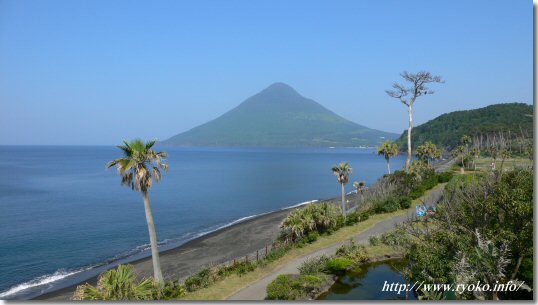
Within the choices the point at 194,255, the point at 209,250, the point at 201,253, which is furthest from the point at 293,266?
the point at 209,250

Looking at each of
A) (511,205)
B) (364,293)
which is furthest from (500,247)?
(364,293)

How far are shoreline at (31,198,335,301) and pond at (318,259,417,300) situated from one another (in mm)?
10939

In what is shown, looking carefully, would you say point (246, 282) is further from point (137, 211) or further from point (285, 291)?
point (137, 211)

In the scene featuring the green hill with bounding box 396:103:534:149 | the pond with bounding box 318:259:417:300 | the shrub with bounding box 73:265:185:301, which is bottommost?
the pond with bounding box 318:259:417:300

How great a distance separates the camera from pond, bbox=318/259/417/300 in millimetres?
16422

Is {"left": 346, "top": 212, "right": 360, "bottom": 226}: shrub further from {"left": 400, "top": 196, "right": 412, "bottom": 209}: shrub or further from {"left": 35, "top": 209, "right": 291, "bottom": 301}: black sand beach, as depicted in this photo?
{"left": 35, "top": 209, "right": 291, "bottom": 301}: black sand beach

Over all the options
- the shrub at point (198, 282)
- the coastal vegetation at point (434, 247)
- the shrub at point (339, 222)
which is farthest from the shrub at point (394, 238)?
the shrub at point (198, 282)

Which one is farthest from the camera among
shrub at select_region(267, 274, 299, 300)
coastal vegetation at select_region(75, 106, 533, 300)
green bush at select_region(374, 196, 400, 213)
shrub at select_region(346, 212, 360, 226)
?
green bush at select_region(374, 196, 400, 213)

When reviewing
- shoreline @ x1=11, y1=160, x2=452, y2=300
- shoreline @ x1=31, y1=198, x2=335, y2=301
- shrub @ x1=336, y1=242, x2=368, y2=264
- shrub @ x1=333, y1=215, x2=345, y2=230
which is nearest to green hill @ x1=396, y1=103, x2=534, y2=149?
shoreline @ x1=31, y1=198, x2=335, y2=301

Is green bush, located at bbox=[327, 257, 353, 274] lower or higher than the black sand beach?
higher

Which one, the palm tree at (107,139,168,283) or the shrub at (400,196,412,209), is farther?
the shrub at (400,196,412,209)

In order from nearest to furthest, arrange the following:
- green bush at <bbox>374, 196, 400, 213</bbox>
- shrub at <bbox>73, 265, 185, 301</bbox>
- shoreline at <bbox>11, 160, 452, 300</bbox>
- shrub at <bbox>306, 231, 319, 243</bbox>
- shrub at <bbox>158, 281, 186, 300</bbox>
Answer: shrub at <bbox>73, 265, 185, 301</bbox> < shrub at <bbox>158, 281, 186, 300</bbox> < shoreline at <bbox>11, 160, 452, 300</bbox> < shrub at <bbox>306, 231, 319, 243</bbox> < green bush at <bbox>374, 196, 400, 213</bbox>

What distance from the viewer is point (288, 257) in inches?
920

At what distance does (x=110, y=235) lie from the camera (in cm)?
3975
